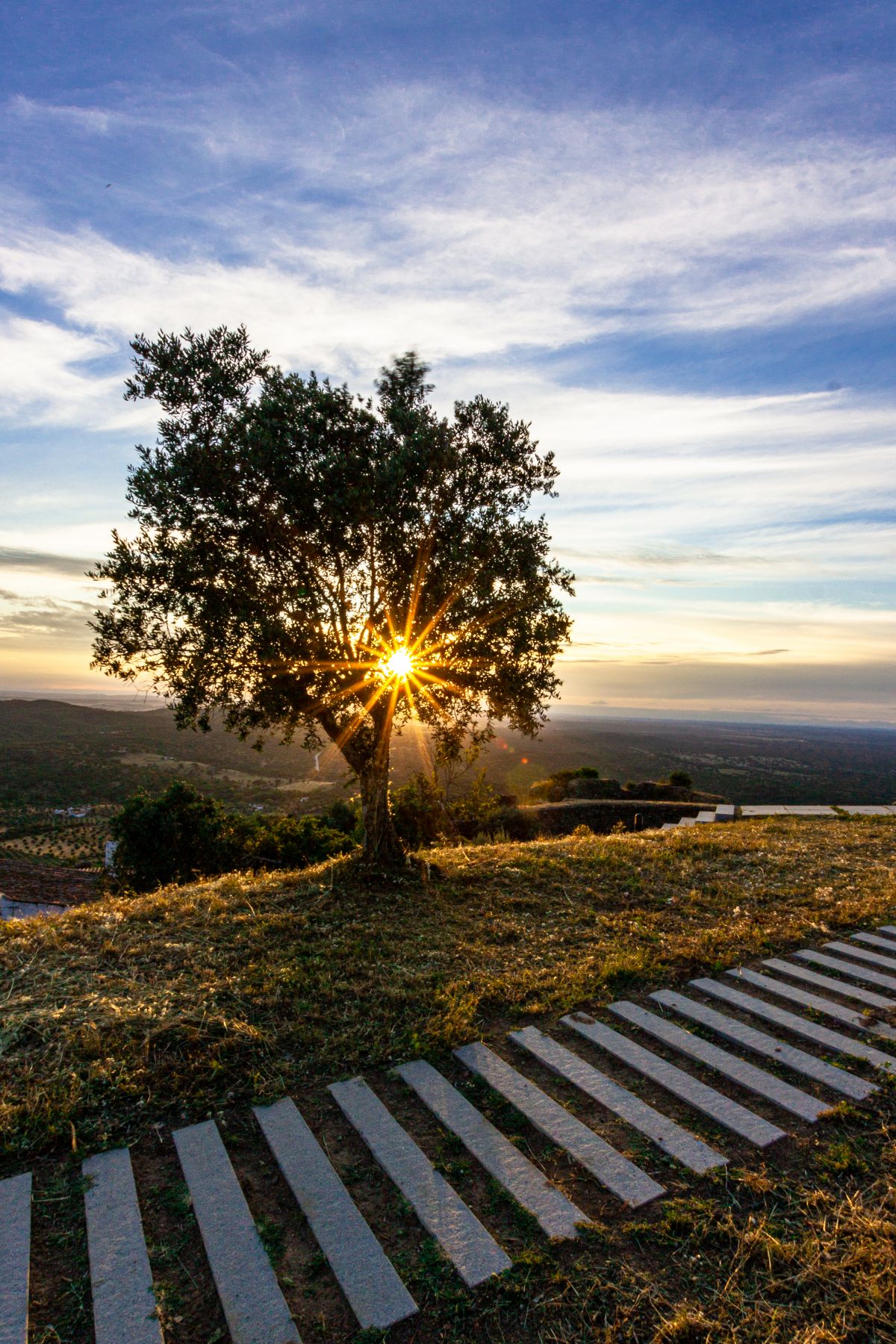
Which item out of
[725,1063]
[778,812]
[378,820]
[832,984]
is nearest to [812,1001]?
[832,984]

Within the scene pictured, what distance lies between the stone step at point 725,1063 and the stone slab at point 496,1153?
7.21 feet

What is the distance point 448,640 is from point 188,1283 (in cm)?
899

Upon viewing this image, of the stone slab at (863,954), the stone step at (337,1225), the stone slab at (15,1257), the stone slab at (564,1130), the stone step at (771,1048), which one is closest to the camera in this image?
the stone slab at (15,1257)

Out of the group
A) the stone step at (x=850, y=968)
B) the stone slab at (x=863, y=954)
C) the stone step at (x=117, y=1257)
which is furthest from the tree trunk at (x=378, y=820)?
the stone step at (x=117, y=1257)

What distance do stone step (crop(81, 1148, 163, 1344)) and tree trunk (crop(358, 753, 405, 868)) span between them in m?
7.66

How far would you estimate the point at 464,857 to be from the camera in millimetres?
13922

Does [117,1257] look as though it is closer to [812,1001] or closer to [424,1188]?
[424,1188]

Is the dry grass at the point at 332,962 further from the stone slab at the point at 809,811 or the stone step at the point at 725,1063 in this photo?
the stone slab at the point at 809,811

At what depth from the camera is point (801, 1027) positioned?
268 inches

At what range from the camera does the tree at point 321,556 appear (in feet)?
34.7

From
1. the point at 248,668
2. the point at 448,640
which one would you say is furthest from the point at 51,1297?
the point at 448,640

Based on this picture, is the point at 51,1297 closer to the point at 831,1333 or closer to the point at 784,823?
the point at 831,1333

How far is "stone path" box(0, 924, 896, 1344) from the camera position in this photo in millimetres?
3729

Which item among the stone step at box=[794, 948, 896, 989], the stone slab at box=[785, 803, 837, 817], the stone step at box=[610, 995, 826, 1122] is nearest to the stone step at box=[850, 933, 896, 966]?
the stone step at box=[794, 948, 896, 989]
